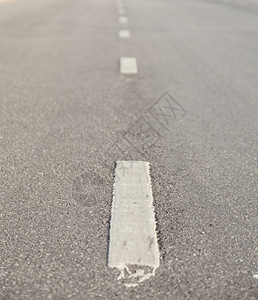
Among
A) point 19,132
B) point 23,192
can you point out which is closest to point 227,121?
point 19,132

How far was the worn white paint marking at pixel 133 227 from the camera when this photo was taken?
2025mm

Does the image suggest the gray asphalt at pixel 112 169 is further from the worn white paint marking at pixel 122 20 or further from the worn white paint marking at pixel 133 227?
the worn white paint marking at pixel 122 20

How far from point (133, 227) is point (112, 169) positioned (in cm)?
74

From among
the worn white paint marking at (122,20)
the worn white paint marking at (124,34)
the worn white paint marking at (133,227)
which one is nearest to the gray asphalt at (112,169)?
the worn white paint marking at (133,227)

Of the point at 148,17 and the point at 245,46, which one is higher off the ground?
the point at 245,46

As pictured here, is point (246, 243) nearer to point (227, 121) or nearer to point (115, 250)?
point (115, 250)

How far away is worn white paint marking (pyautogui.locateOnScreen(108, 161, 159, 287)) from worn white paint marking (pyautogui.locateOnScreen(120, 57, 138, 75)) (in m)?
3.38

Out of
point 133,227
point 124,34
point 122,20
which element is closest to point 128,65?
point 124,34

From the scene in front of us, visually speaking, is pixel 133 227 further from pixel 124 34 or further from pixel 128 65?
pixel 124 34

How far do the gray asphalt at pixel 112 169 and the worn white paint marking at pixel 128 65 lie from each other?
0.14 meters

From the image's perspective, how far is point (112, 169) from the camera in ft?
9.98

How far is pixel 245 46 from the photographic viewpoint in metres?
8.67

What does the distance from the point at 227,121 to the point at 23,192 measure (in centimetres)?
205

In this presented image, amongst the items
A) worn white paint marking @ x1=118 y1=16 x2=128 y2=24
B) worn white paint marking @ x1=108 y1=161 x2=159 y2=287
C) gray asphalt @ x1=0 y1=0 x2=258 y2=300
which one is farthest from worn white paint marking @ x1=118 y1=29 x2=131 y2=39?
worn white paint marking @ x1=108 y1=161 x2=159 y2=287
